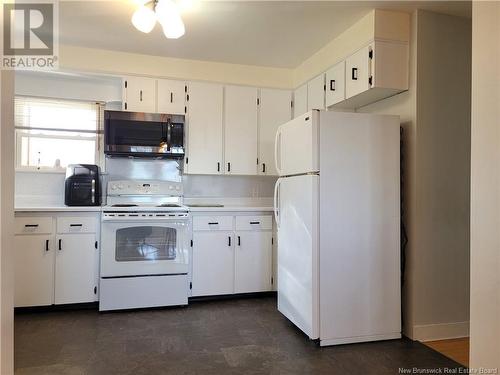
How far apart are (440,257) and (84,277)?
3034 mm

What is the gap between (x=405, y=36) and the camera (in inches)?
109

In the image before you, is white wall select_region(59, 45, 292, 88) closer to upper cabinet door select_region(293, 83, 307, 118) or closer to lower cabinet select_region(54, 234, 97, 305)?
upper cabinet door select_region(293, 83, 307, 118)

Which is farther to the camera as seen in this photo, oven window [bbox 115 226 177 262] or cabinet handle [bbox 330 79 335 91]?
oven window [bbox 115 226 177 262]

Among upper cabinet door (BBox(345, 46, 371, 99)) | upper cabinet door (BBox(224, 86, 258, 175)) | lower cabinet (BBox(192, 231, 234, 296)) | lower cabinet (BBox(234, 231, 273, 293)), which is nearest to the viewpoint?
upper cabinet door (BBox(345, 46, 371, 99))

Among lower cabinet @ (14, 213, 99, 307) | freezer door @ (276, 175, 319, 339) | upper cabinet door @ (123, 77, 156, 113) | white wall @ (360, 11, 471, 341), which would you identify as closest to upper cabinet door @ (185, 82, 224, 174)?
upper cabinet door @ (123, 77, 156, 113)

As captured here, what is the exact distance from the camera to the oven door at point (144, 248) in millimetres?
3293

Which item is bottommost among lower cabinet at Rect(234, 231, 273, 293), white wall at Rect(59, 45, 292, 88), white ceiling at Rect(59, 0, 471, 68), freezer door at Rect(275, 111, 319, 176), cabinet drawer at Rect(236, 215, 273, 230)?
→ lower cabinet at Rect(234, 231, 273, 293)

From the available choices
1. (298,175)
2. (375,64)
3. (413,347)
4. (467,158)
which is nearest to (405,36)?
(375,64)

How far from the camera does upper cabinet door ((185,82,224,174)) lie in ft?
12.6

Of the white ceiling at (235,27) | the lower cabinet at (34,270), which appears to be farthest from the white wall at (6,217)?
the lower cabinet at (34,270)

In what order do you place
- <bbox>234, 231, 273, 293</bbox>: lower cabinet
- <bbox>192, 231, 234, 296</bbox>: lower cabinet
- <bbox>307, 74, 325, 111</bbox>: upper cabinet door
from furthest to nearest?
<bbox>234, 231, 273, 293</bbox>: lower cabinet
<bbox>192, 231, 234, 296</bbox>: lower cabinet
<bbox>307, 74, 325, 111</bbox>: upper cabinet door

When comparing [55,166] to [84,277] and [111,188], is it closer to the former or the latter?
[111,188]

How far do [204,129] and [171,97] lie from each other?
0.47 meters

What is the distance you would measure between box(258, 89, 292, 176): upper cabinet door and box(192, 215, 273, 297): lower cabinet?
657 millimetres
